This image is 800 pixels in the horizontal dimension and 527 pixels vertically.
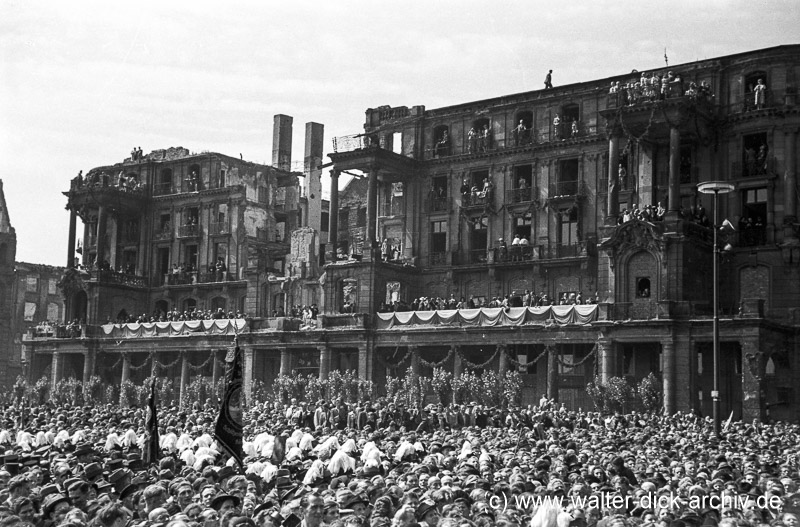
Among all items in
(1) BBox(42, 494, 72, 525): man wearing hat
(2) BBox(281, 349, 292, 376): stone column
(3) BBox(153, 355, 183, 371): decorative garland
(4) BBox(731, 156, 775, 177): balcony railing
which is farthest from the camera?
(3) BBox(153, 355, 183, 371): decorative garland

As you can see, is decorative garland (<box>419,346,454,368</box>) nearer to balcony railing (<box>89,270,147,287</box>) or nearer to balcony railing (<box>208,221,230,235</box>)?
balcony railing (<box>208,221,230,235</box>)

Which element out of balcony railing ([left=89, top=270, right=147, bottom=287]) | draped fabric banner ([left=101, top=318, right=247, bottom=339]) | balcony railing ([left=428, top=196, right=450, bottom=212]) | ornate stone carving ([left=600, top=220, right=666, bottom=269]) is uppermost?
balcony railing ([left=428, top=196, right=450, bottom=212])

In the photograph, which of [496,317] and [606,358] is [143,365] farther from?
[606,358]

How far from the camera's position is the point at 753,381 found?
49.6 m

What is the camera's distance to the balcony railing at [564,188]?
63.5 metres

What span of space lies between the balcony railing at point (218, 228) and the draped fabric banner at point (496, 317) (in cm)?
2166

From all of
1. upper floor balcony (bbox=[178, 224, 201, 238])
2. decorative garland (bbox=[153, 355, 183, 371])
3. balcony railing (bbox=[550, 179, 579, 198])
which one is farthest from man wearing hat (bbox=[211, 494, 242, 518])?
upper floor balcony (bbox=[178, 224, 201, 238])

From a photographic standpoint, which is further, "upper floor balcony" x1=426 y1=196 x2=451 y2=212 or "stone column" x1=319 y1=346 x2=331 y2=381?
"upper floor balcony" x1=426 y1=196 x2=451 y2=212

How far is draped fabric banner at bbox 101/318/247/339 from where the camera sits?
230 ft

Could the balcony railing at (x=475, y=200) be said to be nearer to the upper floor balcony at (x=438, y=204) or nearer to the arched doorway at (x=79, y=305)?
the upper floor balcony at (x=438, y=204)

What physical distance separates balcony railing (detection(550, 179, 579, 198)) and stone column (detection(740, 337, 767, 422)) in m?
16.6

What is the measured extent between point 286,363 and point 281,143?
24.6 metres

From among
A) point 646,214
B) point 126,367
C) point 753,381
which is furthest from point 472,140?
point 126,367

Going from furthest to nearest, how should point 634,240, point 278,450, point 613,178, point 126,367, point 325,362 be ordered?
1. point 126,367
2. point 325,362
3. point 613,178
4. point 634,240
5. point 278,450
